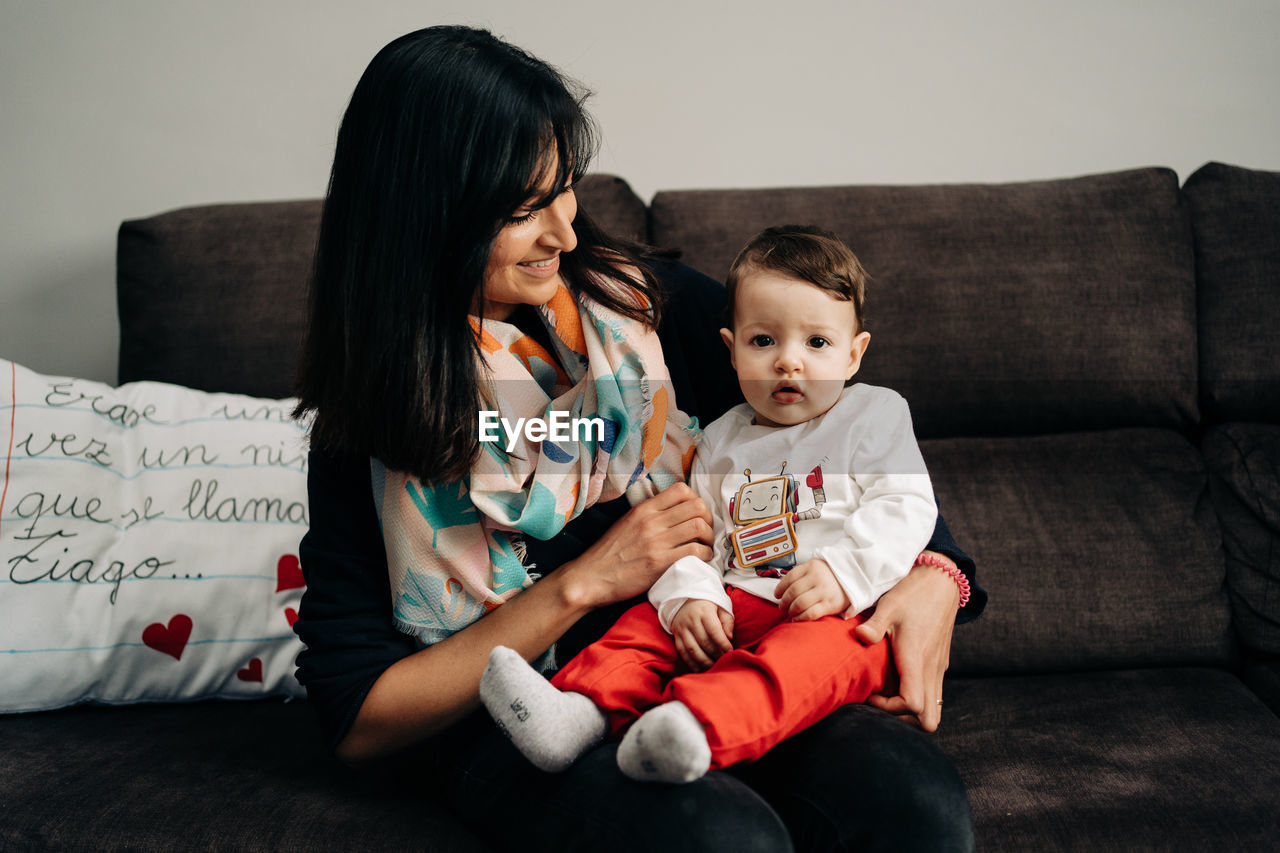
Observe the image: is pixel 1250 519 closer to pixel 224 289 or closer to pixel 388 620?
pixel 388 620

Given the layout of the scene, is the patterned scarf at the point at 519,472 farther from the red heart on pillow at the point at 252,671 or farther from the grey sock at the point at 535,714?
the red heart on pillow at the point at 252,671

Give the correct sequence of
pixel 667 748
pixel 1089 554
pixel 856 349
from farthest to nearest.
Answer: pixel 1089 554
pixel 856 349
pixel 667 748

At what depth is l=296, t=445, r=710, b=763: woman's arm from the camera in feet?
2.93

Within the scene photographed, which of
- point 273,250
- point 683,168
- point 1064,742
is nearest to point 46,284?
point 273,250

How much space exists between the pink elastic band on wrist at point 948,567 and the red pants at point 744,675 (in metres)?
0.14

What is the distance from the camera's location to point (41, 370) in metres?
1.83

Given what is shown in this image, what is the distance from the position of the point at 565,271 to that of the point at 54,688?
3.19ft

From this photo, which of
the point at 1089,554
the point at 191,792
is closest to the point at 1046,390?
the point at 1089,554

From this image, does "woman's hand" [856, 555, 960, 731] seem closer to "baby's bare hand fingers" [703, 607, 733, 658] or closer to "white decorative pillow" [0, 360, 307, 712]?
"baby's bare hand fingers" [703, 607, 733, 658]

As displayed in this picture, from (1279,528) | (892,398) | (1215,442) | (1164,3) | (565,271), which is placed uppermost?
(1164,3)

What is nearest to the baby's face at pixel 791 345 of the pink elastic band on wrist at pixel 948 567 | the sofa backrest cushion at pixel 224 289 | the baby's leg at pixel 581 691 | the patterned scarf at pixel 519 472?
the patterned scarf at pixel 519 472

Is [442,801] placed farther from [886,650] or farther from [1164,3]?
[1164,3]

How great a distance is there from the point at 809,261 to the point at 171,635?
1083 millimetres

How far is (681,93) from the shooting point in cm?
175
